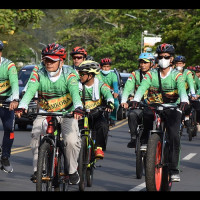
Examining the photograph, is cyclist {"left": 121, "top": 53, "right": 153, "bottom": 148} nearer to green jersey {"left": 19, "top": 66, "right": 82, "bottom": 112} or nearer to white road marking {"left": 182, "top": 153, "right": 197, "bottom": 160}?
white road marking {"left": 182, "top": 153, "right": 197, "bottom": 160}

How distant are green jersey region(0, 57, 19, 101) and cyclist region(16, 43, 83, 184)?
1451mm

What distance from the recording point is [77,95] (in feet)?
30.0

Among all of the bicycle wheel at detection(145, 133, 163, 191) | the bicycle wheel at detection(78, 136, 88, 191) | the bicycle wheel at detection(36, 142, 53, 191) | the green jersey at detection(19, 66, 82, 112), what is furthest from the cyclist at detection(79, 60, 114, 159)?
the bicycle wheel at detection(36, 142, 53, 191)

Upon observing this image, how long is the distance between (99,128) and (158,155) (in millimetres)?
2134

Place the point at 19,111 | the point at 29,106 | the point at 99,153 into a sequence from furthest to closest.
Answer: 1. the point at 29,106
2. the point at 99,153
3. the point at 19,111

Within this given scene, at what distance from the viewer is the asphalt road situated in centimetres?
1051

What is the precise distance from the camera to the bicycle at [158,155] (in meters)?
9.16

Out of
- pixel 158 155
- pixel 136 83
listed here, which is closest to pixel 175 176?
pixel 158 155

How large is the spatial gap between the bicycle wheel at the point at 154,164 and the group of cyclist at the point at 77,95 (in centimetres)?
45

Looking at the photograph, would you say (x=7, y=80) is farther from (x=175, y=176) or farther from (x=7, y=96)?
(x=175, y=176)

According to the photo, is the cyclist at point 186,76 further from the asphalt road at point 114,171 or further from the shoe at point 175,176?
the shoe at point 175,176

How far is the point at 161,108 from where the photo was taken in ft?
32.8
